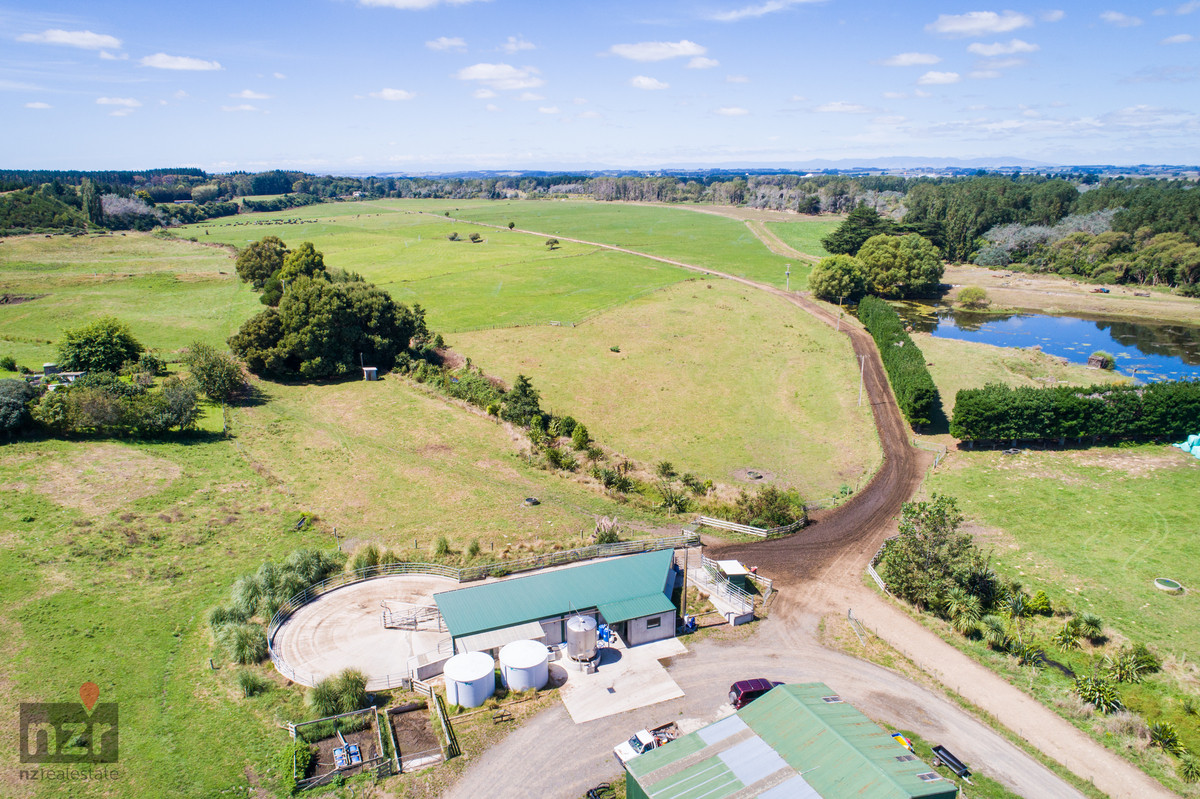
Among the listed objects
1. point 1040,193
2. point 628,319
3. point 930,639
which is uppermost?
point 1040,193

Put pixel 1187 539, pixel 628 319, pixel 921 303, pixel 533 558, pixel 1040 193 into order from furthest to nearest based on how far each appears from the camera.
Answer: pixel 1040 193, pixel 921 303, pixel 628 319, pixel 1187 539, pixel 533 558

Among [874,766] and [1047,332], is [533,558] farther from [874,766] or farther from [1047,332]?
[1047,332]

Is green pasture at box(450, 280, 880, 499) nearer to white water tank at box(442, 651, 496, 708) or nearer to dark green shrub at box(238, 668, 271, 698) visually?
white water tank at box(442, 651, 496, 708)

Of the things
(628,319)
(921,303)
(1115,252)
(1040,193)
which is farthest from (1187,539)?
(1040,193)

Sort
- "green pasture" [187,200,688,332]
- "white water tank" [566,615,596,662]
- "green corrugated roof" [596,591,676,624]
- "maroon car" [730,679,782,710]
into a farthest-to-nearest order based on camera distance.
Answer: "green pasture" [187,200,688,332]
"green corrugated roof" [596,591,676,624]
"white water tank" [566,615,596,662]
"maroon car" [730,679,782,710]

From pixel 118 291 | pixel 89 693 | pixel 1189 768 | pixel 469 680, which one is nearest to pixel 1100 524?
pixel 1189 768

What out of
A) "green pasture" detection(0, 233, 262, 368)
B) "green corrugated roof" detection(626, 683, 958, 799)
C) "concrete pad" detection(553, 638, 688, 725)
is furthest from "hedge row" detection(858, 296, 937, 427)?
"green pasture" detection(0, 233, 262, 368)
